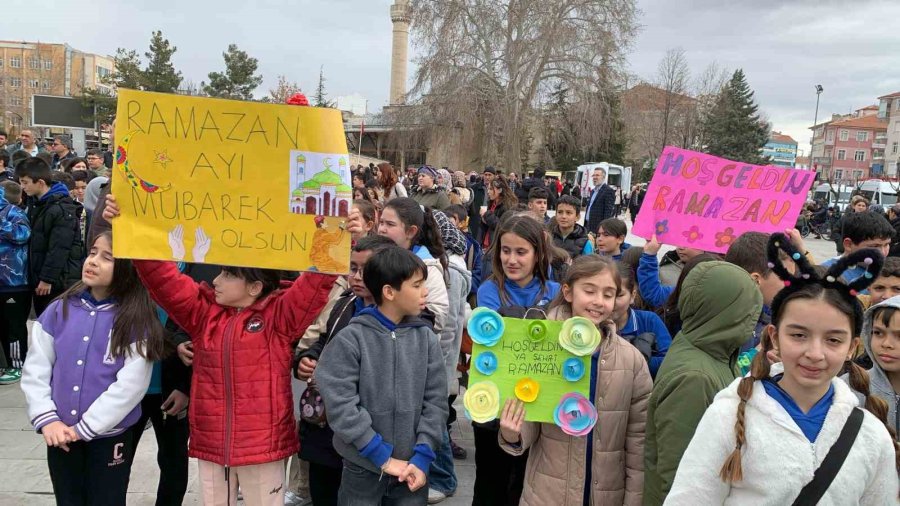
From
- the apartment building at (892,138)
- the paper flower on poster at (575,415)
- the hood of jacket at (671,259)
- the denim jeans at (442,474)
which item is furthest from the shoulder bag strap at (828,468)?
the apartment building at (892,138)

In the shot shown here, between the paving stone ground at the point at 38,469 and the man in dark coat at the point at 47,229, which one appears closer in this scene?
the paving stone ground at the point at 38,469

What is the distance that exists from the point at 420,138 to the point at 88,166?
89.1 ft

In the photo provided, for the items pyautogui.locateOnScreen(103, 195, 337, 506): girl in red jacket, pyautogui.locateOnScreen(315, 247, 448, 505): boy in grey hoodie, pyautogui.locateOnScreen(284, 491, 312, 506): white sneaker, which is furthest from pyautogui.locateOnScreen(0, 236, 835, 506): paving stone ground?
pyautogui.locateOnScreen(315, 247, 448, 505): boy in grey hoodie

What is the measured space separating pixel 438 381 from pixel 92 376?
1553 mm

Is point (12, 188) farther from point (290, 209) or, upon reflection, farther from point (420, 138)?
point (420, 138)

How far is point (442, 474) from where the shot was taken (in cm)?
418

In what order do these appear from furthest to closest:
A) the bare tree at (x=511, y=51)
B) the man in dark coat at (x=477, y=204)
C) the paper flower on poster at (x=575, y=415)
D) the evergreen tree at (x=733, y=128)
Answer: the evergreen tree at (x=733, y=128)
the bare tree at (x=511, y=51)
the man in dark coat at (x=477, y=204)
the paper flower on poster at (x=575, y=415)

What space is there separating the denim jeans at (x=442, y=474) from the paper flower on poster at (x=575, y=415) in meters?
1.73

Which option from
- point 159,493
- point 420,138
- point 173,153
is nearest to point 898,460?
point 173,153

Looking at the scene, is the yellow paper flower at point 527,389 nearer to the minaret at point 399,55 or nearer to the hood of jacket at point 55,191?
the hood of jacket at point 55,191

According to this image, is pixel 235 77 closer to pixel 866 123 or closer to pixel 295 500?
pixel 295 500

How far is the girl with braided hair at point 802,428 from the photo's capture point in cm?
180

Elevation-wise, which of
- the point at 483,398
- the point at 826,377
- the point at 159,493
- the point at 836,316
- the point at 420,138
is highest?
the point at 420,138

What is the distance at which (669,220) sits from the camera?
4.59m
